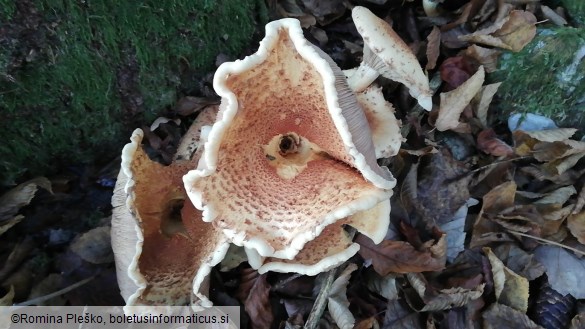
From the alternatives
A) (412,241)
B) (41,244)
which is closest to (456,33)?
(412,241)

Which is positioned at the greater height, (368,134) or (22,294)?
(368,134)

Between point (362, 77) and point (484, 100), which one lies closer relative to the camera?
point (362, 77)

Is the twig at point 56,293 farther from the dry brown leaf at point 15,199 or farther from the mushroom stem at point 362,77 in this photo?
the mushroom stem at point 362,77

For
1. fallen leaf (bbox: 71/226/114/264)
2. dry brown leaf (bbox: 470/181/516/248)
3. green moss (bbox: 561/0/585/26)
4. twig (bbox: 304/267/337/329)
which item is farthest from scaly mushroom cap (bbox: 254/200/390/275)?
green moss (bbox: 561/0/585/26)

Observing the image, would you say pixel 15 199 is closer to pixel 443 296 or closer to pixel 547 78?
pixel 443 296

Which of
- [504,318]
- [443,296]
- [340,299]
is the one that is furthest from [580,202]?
[340,299]

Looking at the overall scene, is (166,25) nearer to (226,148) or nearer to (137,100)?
(137,100)
